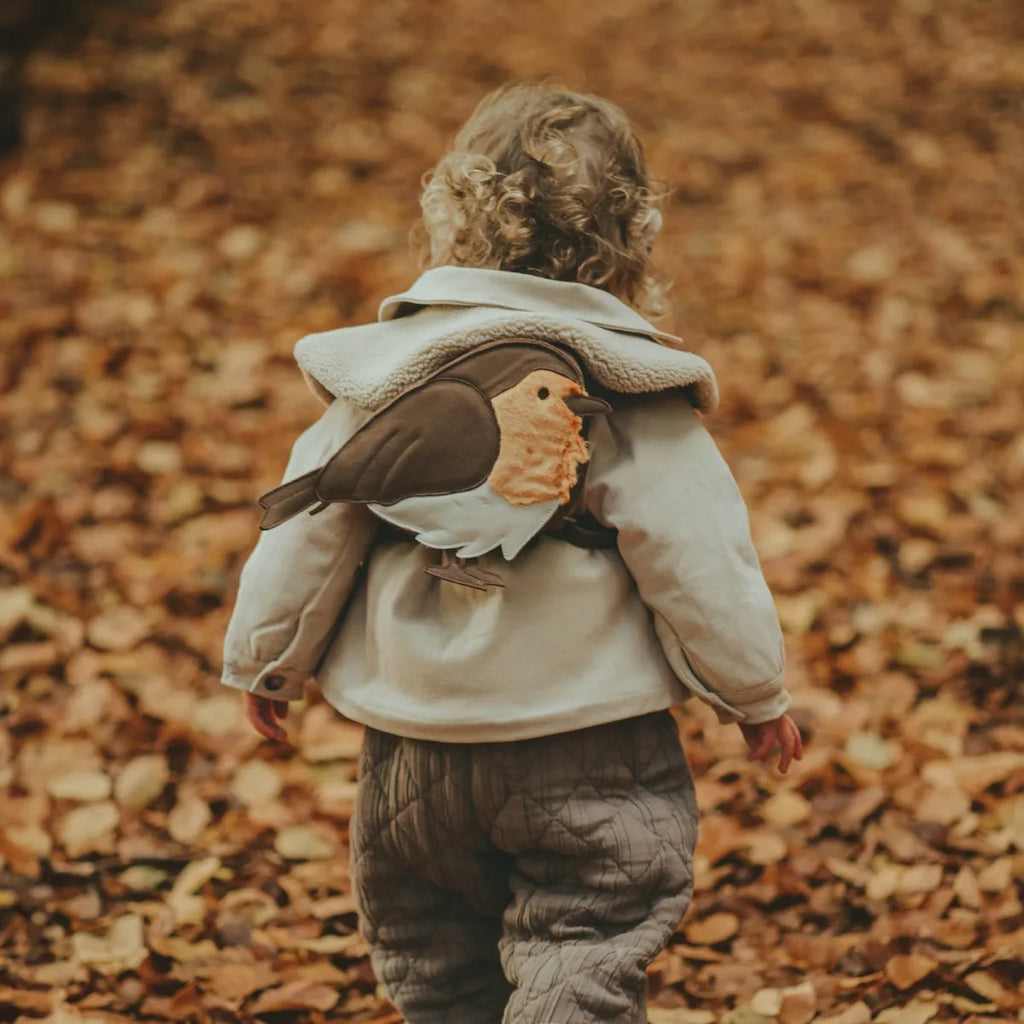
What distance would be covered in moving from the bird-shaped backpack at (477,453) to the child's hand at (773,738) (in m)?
0.43

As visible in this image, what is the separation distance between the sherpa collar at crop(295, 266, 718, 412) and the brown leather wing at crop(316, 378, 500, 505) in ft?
0.17

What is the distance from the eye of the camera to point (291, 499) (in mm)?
1643

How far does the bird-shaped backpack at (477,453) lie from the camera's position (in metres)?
1.59

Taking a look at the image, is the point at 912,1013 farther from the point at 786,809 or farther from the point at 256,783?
the point at 256,783

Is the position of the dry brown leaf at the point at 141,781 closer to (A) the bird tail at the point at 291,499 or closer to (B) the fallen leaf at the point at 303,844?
(B) the fallen leaf at the point at 303,844

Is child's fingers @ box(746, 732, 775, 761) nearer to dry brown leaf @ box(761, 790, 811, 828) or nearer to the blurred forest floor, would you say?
the blurred forest floor

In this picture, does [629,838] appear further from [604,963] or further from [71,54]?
[71,54]

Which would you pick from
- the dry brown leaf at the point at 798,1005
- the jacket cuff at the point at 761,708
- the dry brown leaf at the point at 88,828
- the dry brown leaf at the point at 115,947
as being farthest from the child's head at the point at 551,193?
the dry brown leaf at the point at 88,828

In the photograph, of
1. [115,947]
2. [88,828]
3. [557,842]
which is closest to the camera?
[557,842]

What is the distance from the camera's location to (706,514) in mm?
1669

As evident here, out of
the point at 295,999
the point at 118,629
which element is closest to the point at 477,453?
the point at 295,999

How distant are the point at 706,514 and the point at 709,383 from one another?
17 cm

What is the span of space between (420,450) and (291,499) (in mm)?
175

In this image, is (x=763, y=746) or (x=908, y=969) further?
(x=908, y=969)
